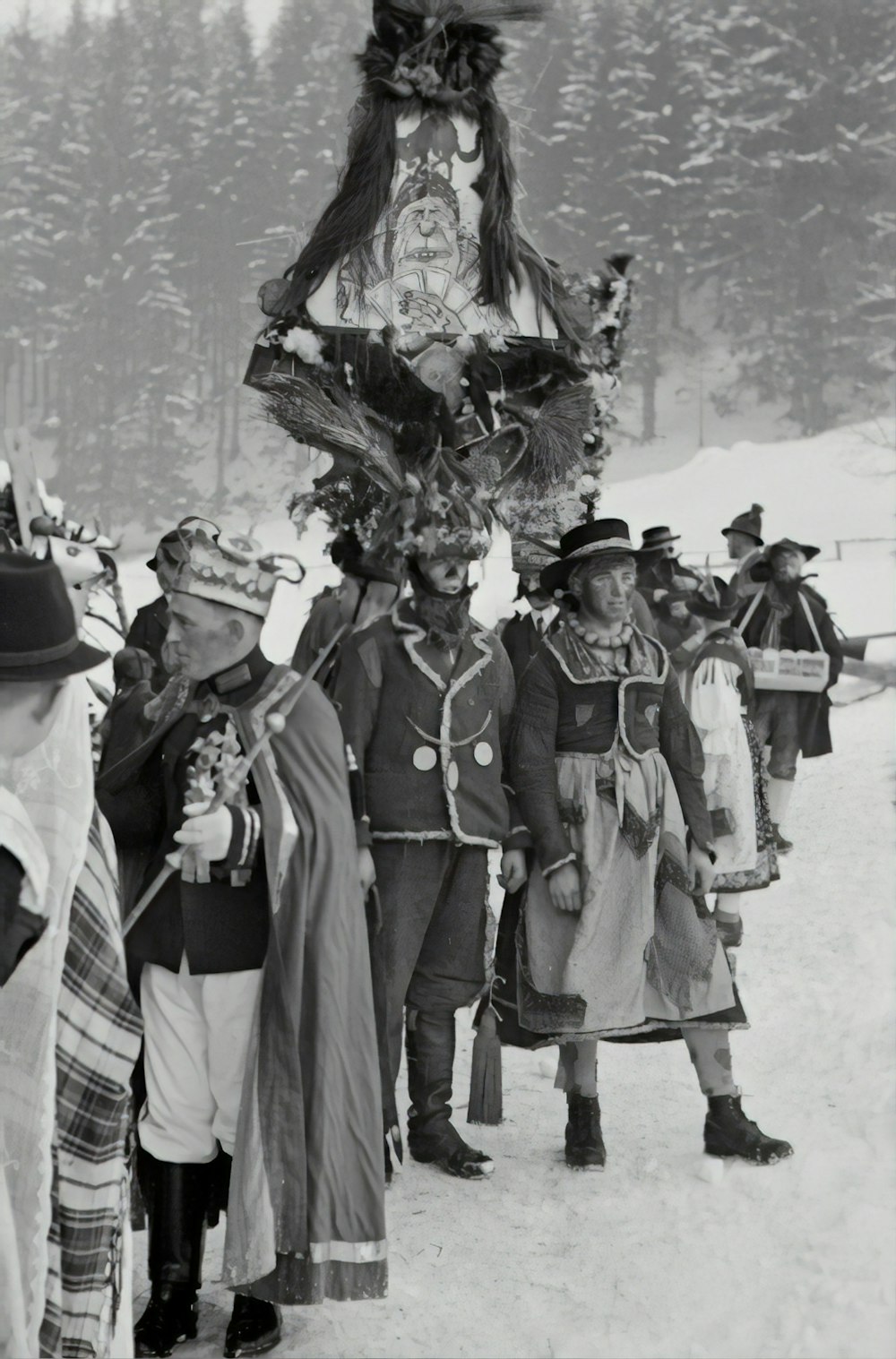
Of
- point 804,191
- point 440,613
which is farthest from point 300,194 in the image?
point 440,613

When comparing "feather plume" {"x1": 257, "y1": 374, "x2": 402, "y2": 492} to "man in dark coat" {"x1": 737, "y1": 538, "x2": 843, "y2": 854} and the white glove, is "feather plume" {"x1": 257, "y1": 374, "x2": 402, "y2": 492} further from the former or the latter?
"man in dark coat" {"x1": 737, "y1": 538, "x2": 843, "y2": 854}

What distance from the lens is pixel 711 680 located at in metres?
7.71

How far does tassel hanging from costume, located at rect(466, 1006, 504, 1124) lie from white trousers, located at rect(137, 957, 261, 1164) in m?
1.74

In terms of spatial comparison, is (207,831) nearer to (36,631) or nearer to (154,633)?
(36,631)

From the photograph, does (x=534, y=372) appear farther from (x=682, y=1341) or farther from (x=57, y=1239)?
(x=57, y=1239)

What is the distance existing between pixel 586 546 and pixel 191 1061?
239cm

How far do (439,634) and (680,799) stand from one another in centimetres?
102

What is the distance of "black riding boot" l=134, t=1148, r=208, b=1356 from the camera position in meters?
3.96

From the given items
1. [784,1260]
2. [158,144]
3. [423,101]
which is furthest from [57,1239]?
[158,144]

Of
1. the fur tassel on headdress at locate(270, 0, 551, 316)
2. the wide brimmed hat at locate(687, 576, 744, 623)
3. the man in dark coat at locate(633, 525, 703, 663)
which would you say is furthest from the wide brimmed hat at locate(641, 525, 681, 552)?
the fur tassel on headdress at locate(270, 0, 551, 316)

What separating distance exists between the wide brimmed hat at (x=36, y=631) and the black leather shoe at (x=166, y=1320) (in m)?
1.89

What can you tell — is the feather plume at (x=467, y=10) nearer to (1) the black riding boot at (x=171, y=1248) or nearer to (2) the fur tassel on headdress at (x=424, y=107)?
(2) the fur tassel on headdress at (x=424, y=107)

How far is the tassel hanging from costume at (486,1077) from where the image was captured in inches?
219

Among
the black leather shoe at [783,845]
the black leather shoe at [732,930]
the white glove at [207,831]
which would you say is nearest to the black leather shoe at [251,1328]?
the white glove at [207,831]
